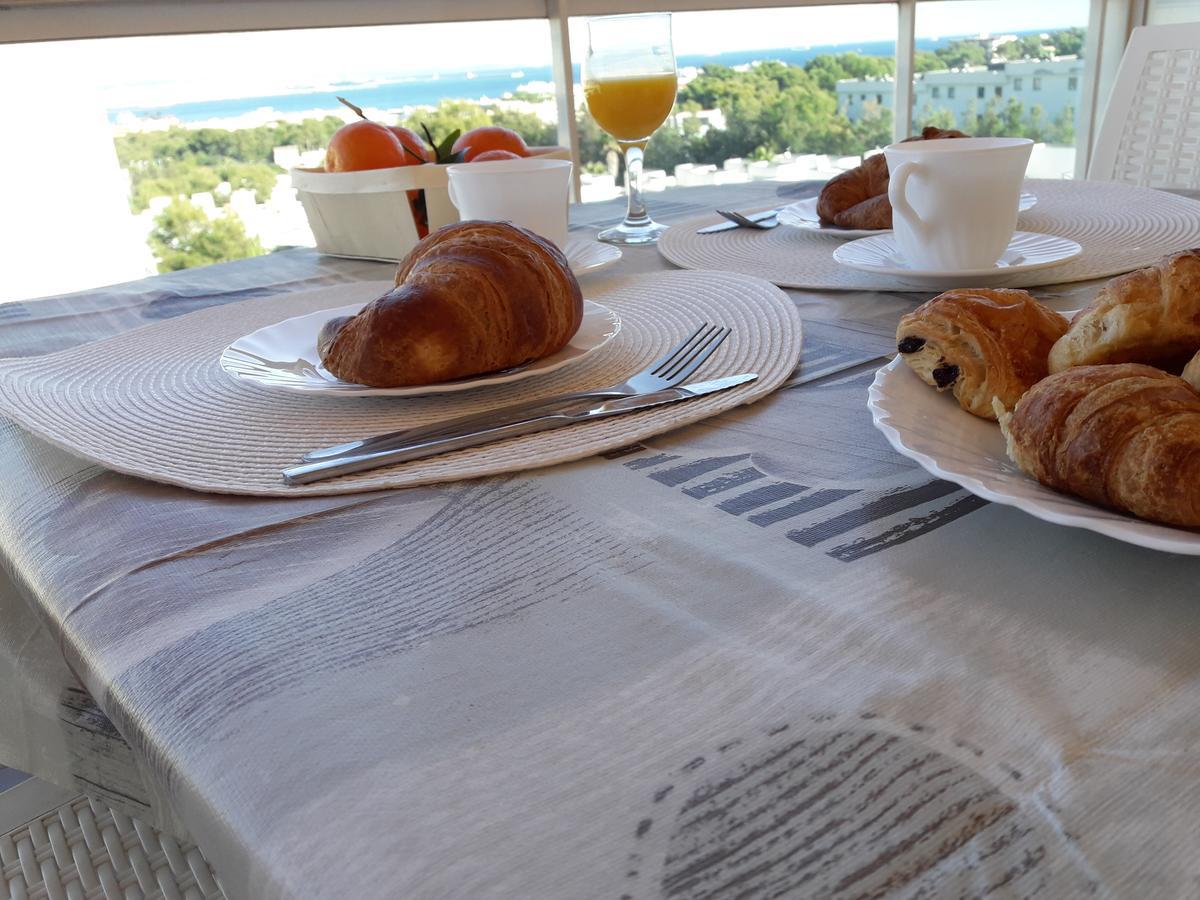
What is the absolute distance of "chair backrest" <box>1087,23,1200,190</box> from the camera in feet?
5.06

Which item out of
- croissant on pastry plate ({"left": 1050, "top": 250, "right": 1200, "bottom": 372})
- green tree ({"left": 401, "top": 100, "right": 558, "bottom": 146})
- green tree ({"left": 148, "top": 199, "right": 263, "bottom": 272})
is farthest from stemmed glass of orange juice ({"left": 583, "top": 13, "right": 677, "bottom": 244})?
green tree ({"left": 401, "top": 100, "right": 558, "bottom": 146})

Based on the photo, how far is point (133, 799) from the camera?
505mm

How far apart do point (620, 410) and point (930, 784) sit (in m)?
0.33

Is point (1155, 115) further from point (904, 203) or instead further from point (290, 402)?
point (290, 402)

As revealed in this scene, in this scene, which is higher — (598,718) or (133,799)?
(598,718)

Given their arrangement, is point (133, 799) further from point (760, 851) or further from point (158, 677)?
point (760, 851)

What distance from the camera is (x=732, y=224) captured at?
44.6 inches

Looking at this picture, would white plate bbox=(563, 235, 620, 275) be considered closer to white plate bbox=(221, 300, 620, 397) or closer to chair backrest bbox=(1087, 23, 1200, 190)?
white plate bbox=(221, 300, 620, 397)

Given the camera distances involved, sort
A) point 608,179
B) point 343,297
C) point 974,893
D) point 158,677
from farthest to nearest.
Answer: point 608,179 → point 343,297 → point 158,677 → point 974,893

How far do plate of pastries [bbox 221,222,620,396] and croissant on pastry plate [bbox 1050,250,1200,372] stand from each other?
31 centimetres

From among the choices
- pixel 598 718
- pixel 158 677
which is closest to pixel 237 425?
pixel 158 677

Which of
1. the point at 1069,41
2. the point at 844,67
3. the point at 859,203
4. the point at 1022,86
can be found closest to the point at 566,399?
the point at 859,203

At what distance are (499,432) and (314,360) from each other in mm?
192

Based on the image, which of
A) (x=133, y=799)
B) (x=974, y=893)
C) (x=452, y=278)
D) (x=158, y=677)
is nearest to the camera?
(x=974, y=893)
